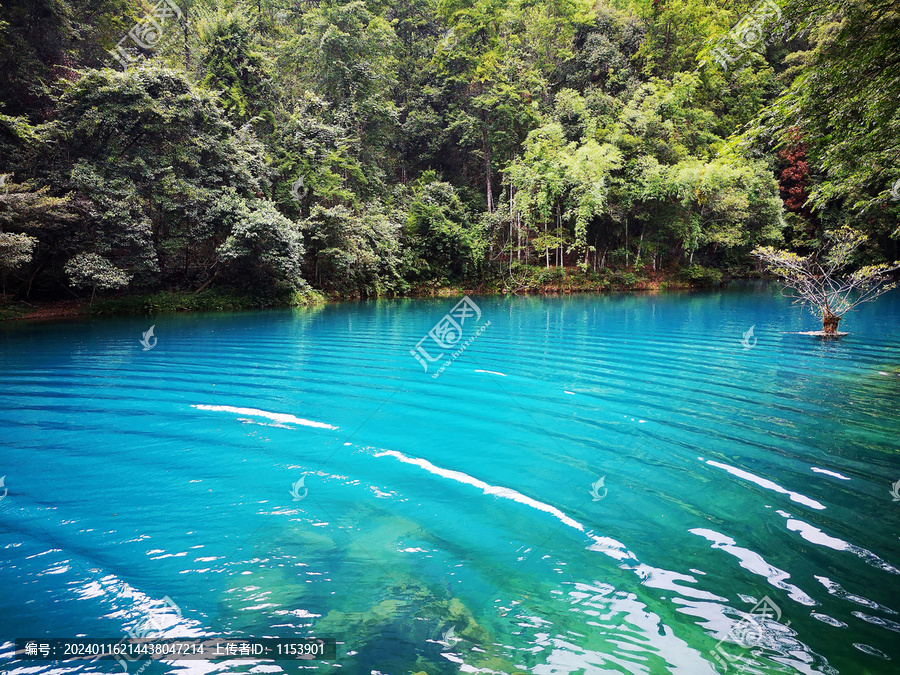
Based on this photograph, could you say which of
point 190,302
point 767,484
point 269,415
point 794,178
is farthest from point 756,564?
point 794,178

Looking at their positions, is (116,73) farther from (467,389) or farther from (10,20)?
(467,389)

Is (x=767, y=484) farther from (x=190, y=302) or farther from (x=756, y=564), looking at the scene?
(x=190, y=302)

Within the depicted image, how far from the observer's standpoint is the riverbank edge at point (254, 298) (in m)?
18.9

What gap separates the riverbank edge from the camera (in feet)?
61.9

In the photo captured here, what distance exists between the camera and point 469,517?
3.48 m

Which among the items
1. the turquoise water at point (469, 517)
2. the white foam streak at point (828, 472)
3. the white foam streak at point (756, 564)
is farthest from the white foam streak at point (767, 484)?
the white foam streak at point (756, 564)

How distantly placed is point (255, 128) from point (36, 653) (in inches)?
1122

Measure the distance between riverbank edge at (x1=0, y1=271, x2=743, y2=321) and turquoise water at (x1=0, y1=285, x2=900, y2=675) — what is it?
1397cm

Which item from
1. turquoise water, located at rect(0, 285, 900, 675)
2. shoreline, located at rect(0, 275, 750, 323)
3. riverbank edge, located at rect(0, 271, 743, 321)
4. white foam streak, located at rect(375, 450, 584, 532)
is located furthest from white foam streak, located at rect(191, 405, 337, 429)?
riverbank edge, located at rect(0, 271, 743, 321)

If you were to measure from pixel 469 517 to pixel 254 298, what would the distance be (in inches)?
877

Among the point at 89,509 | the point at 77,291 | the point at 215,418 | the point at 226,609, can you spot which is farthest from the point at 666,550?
the point at 77,291

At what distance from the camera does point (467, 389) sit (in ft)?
23.9

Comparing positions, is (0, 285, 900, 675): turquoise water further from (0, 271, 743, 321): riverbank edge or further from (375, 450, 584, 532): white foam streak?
(0, 271, 743, 321): riverbank edge

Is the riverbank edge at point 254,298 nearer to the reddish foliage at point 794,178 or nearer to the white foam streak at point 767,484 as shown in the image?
the reddish foliage at point 794,178
